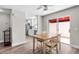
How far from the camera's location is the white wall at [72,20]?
11.3 feet

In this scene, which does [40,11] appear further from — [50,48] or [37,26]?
[50,48]

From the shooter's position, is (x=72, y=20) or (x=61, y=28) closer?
(x=61, y=28)

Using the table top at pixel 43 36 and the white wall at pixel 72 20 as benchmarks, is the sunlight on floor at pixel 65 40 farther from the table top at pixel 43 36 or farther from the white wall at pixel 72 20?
the table top at pixel 43 36

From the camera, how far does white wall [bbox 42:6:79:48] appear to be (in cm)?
344

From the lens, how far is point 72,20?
387cm

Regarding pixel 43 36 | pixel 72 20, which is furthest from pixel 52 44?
pixel 72 20

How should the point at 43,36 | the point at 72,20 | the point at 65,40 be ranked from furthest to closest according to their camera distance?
1. the point at 72,20
2. the point at 65,40
3. the point at 43,36

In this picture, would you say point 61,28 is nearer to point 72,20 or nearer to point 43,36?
point 43,36

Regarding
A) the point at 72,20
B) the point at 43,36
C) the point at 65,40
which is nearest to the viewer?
the point at 43,36

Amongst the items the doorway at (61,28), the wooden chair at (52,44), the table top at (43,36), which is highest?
the doorway at (61,28)

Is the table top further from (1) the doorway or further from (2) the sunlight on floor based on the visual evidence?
A: (2) the sunlight on floor

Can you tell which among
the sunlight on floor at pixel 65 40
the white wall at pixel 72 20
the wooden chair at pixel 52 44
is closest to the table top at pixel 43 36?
the wooden chair at pixel 52 44

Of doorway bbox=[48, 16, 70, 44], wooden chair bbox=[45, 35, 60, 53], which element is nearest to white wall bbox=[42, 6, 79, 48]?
doorway bbox=[48, 16, 70, 44]
